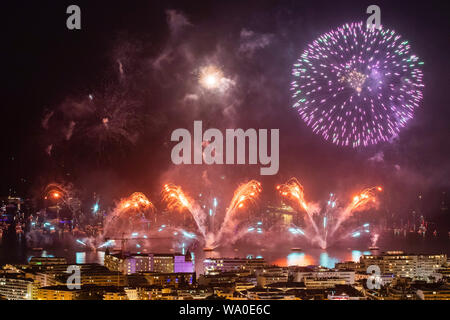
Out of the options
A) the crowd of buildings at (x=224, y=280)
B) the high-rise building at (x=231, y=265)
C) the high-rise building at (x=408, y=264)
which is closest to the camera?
the crowd of buildings at (x=224, y=280)

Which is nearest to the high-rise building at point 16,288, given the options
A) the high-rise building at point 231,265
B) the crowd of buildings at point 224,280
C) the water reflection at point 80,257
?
the crowd of buildings at point 224,280

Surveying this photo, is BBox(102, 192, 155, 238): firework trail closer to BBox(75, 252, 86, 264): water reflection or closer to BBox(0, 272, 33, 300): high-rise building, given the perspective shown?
BBox(75, 252, 86, 264): water reflection

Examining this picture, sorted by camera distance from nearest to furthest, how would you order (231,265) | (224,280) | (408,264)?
(224,280), (231,265), (408,264)

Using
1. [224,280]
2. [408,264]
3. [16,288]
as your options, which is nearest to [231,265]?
[224,280]

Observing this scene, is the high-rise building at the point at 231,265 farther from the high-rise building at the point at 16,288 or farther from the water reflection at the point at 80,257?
the high-rise building at the point at 16,288

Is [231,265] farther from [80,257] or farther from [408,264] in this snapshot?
[80,257]

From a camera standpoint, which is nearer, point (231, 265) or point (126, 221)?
point (231, 265)

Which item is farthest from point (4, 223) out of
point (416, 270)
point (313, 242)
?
point (416, 270)
